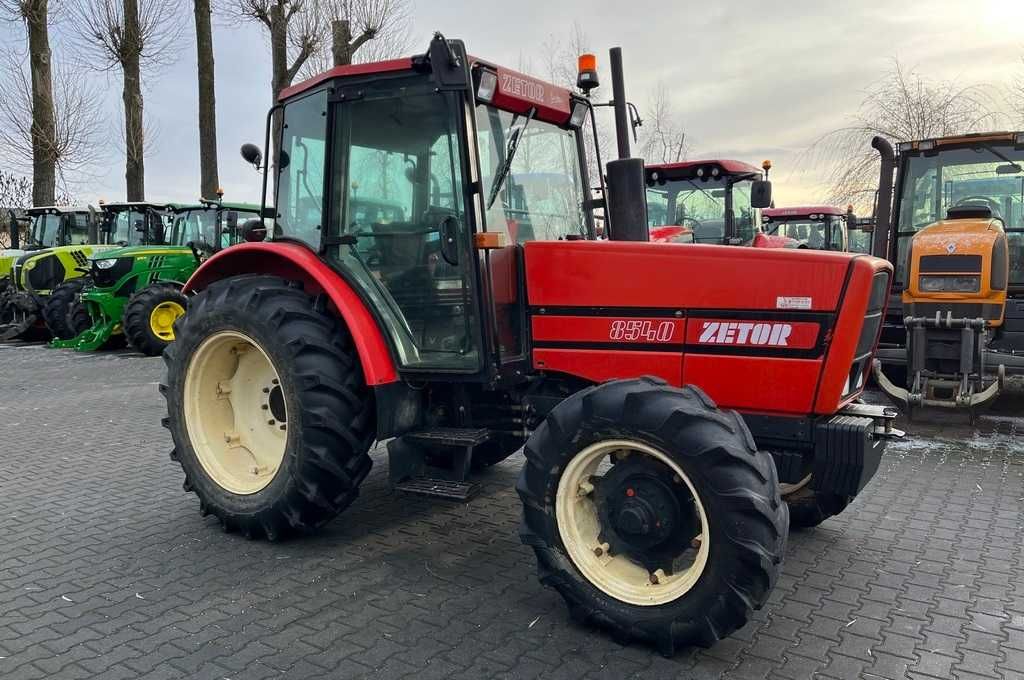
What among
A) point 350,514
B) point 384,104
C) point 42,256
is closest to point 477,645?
point 350,514

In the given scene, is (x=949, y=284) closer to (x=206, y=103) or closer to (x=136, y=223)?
(x=136, y=223)

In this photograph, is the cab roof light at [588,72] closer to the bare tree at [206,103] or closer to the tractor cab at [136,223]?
the tractor cab at [136,223]

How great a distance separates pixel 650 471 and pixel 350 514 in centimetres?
214

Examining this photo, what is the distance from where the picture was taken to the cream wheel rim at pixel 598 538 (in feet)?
9.85

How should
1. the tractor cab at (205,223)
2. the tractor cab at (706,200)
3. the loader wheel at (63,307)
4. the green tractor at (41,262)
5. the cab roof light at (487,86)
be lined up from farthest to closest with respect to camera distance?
the green tractor at (41,262), the loader wheel at (63,307), the tractor cab at (205,223), the tractor cab at (706,200), the cab roof light at (487,86)

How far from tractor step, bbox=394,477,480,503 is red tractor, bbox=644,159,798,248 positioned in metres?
6.77

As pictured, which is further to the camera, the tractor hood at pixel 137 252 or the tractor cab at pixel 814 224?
the tractor cab at pixel 814 224

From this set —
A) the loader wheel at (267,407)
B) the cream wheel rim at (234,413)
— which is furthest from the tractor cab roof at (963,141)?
the cream wheel rim at (234,413)

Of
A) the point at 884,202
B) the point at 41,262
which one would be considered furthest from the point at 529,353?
the point at 41,262

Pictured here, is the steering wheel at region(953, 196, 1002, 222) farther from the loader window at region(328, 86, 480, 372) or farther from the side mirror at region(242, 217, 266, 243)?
the side mirror at region(242, 217, 266, 243)

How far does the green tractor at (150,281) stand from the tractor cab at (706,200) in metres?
6.03

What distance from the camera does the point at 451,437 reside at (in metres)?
3.83

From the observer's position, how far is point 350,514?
455cm

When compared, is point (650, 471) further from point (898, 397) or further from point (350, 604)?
point (898, 397)
